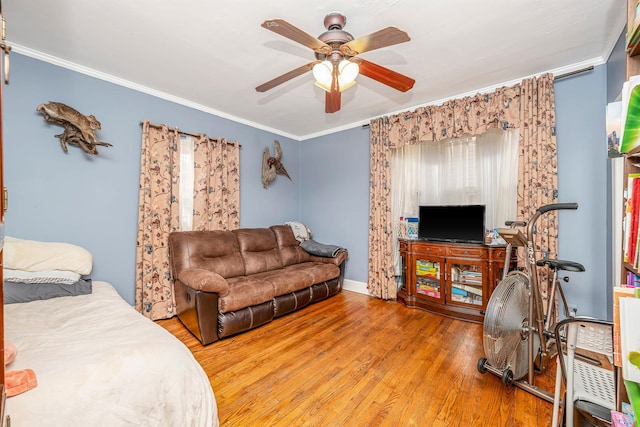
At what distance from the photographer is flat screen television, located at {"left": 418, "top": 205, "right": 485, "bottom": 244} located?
121 inches

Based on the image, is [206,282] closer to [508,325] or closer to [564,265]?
[508,325]

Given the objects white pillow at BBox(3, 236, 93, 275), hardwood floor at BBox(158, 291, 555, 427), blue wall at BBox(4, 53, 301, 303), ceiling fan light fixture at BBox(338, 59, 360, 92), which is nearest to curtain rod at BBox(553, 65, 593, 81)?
ceiling fan light fixture at BBox(338, 59, 360, 92)

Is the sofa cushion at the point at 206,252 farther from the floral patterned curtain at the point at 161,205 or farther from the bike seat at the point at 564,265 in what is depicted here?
the bike seat at the point at 564,265

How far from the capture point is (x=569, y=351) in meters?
1.21

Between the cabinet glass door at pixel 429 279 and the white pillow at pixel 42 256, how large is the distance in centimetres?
346

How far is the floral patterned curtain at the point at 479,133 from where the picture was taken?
2.58 meters

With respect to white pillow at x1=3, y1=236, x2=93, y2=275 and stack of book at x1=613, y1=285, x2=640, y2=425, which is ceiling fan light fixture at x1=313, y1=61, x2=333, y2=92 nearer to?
stack of book at x1=613, y1=285, x2=640, y2=425

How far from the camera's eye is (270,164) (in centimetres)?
426

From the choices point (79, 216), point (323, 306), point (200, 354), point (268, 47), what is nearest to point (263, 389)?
point (200, 354)

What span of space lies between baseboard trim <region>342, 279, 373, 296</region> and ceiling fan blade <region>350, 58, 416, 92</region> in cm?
281

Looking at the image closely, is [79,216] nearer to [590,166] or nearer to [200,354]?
[200,354]

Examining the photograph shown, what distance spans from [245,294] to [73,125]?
2.24 meters

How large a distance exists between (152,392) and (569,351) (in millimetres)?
1893

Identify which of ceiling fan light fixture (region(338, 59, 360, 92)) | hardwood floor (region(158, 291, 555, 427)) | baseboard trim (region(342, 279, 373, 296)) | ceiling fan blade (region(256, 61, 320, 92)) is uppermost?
ceiling fan blade (region(256, 61, 320, 92))
